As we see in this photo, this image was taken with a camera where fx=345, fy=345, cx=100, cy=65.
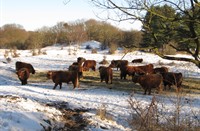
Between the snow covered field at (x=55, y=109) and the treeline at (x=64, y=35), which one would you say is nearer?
the snow covered field at (x=55, y=109)

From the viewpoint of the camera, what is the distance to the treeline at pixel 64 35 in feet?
188

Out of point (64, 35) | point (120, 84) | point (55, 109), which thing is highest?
point (64, 35)

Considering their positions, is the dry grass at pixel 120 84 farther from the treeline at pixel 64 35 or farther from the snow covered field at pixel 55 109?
the treeline at pixel 64 35

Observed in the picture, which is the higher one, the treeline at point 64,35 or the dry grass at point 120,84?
the treeline at point 64,35

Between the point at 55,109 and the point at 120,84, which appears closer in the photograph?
the point at 55,109

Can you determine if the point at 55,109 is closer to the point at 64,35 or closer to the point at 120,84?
the point at 120,84

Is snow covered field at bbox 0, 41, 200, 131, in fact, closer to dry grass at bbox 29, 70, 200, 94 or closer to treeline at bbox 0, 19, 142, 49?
dry grass at bbox 29, 70, 200, 94

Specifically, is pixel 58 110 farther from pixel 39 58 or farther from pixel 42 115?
pixel 39 58

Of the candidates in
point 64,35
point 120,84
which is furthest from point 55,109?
point 64,35

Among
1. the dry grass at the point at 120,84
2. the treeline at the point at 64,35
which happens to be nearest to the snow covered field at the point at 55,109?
the dry grass at the point at 120,84

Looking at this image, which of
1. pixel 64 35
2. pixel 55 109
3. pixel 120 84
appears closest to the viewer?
pixel 55 109

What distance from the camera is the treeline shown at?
5722 centimetres

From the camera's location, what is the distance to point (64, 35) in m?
63.2

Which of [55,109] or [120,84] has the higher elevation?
[120,84]
